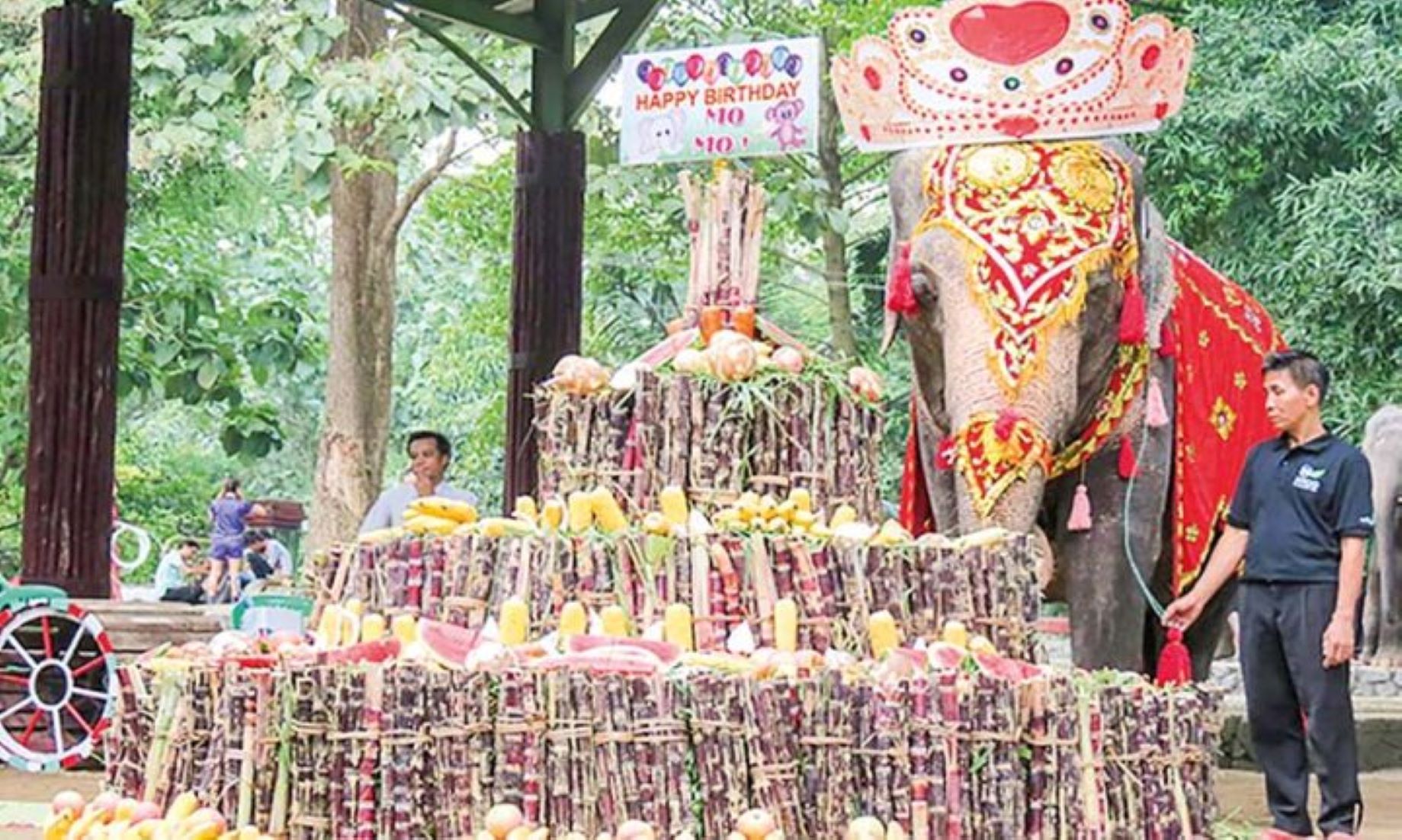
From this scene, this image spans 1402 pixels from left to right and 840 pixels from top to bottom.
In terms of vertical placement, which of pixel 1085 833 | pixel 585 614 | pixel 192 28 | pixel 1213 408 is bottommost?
pixel 1085 833

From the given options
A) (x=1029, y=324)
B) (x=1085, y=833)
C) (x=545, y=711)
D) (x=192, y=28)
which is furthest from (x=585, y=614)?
(x=192, y=28)

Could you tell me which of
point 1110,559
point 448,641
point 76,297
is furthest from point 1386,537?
point 448,641

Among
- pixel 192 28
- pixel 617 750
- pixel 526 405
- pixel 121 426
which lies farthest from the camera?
pixel 121 426

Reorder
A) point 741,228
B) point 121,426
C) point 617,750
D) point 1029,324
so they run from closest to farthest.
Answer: point 617,750
point 741,228
point 1029,324
point 121,426

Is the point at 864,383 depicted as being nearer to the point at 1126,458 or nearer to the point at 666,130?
the point at 1126,458

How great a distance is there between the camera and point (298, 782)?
5.87 meters

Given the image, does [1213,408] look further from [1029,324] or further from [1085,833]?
[1085,833]

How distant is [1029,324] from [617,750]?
3004 mm

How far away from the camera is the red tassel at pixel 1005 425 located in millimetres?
8094

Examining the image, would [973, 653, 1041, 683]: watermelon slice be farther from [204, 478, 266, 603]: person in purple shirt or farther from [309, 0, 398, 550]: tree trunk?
[204, 478, 266, 603]: person in purple shirt

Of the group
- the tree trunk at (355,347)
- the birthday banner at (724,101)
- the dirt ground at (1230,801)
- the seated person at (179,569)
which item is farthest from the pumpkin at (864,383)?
the seated person at (179,569)

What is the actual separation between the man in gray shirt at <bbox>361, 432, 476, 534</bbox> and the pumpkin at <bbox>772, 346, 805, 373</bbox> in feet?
11.6

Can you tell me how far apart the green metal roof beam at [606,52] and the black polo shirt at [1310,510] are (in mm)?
5448

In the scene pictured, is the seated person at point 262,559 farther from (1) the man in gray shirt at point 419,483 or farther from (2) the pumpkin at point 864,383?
(2) the pumpkin at point 864,383
